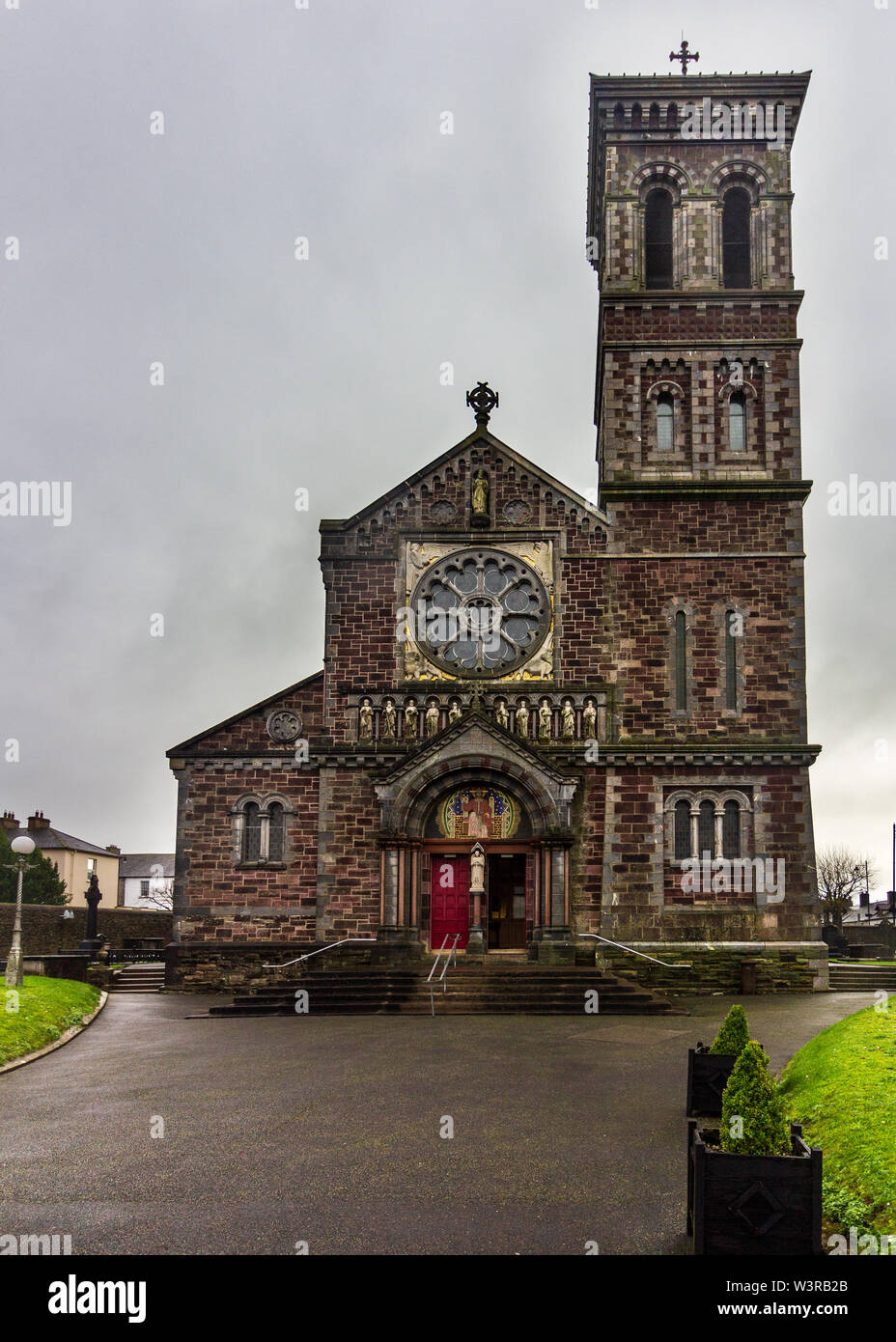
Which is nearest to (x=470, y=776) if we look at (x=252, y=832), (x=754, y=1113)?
(x=252, y=832)

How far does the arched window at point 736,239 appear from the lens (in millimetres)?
31219

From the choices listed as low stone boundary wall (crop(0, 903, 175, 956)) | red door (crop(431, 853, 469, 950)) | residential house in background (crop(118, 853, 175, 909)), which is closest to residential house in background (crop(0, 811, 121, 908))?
residential house in background (crop(118, 853, 175, 909))

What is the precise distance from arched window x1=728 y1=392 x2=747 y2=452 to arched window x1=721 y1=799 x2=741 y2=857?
31.2 ft

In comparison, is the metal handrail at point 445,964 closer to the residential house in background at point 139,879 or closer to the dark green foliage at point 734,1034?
the dark green foliage at point 734,1034

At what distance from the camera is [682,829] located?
2792 centimetres

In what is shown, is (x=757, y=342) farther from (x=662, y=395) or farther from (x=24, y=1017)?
(x=24, y=1017)

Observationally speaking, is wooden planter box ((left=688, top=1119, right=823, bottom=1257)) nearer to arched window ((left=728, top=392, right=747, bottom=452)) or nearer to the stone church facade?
the stone church facade

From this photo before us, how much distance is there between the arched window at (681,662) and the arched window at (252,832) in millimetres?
11137

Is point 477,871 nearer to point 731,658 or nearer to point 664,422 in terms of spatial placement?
point 731,658

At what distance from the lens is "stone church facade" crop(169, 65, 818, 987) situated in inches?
1086

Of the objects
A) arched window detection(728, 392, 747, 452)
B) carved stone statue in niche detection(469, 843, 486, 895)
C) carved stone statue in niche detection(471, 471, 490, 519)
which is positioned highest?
arched window detection(728, 392, 747, 452)

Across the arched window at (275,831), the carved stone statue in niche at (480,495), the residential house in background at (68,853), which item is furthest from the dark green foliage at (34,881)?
the carved stone statue in niche at (480,495)

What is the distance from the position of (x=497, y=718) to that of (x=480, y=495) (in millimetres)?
6006
